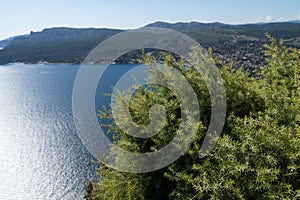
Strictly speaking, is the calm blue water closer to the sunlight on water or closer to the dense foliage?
the sunlight on water

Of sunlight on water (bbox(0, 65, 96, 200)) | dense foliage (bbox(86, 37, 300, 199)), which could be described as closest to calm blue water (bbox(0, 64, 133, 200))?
sunlight on water (bbox(0, 65, 96, 200))

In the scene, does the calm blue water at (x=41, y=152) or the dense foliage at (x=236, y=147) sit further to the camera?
the calm blue water at (x=41, y=152)

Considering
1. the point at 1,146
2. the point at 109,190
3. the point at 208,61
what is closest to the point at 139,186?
the point at 109,190

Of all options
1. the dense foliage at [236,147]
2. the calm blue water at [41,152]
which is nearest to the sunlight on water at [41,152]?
the calm blue water at [41,152]

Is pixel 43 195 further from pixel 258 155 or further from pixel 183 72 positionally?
pixel 258 155

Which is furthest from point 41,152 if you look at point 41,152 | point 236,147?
point 236,147

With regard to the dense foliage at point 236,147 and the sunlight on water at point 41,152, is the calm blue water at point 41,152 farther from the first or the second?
the dense foliage at point 236,147

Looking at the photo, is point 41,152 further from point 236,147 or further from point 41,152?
point 236,147
